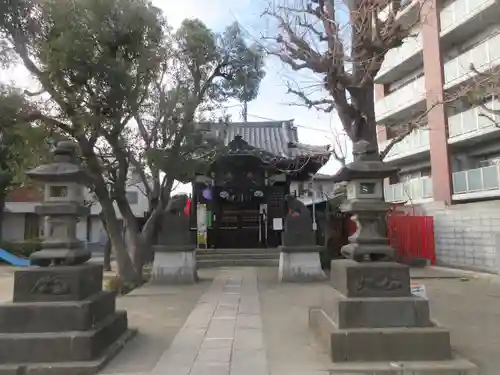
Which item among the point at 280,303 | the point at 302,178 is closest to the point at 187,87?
the point at 280,303

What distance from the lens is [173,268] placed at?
14.0 metres

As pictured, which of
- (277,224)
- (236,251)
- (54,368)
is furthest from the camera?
(277,224)

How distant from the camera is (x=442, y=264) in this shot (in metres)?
19.7

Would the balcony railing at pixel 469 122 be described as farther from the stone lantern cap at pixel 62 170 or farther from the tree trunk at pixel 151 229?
the stone lantern cap at pixel 62 170

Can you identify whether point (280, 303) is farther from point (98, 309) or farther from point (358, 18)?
point (358, 18)

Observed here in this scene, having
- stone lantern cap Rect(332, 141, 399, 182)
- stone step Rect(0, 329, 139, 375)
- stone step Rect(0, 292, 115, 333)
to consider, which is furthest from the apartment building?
stone step Rect(0, 329, 139, 375)

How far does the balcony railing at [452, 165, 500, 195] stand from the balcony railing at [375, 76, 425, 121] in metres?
4.98

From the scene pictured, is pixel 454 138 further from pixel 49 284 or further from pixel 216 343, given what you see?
pixel 49 284

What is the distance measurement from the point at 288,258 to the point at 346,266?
8306mm

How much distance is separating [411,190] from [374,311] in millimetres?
18777

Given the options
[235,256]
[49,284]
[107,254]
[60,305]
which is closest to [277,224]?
[235,256]

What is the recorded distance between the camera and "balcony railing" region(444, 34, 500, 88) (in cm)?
1678

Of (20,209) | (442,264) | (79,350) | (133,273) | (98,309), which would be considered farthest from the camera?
(20,209)

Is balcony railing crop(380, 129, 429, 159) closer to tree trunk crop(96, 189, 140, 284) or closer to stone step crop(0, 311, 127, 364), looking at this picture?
tree trunk crop(96, 189, 140, 284)
